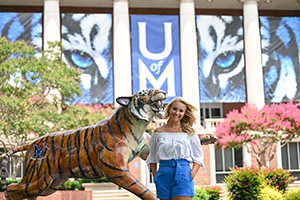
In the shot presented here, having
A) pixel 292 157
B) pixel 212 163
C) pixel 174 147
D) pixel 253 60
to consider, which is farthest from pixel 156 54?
pixel 174 147

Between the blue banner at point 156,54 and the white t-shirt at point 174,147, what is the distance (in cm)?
2573

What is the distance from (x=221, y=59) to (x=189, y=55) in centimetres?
289

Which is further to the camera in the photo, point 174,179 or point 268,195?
point 268,195

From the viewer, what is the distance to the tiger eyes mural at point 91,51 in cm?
3128

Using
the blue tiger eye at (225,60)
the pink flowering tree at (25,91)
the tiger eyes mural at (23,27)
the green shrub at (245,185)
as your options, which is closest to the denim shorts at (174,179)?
the green shrub at (245,185)

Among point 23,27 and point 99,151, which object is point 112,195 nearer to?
point 99,151

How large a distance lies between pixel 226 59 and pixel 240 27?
10.2ft

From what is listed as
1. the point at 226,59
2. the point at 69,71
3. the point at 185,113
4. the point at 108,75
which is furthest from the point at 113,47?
the point at 185,113

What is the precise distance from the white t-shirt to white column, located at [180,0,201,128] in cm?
2660

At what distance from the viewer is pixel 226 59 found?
33.4m

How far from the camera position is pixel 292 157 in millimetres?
33438

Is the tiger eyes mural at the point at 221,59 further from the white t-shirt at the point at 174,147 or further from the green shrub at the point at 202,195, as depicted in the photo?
the white t-shirt at the point at 174,147

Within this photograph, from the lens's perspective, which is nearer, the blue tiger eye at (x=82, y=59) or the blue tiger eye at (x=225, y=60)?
the blue tiger eye at (x=82, y=59)

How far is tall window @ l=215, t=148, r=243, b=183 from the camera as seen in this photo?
106 ft
